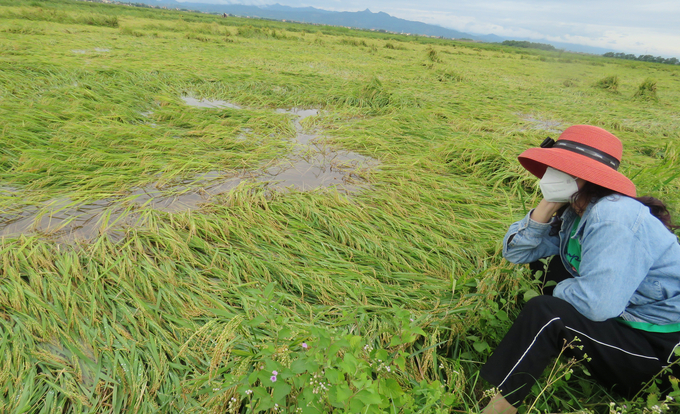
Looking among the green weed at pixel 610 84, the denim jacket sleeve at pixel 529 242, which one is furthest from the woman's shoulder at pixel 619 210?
the green weed at pixel 610 84

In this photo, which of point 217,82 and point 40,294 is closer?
point 40,294

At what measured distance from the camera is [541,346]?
43.6 inches

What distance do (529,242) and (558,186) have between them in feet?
0.98

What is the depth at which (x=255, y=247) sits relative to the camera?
6.95ft

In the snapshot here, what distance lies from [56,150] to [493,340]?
12.6ft

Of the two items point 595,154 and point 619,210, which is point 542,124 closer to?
point 595,154

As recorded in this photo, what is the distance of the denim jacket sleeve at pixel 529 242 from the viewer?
1.44m

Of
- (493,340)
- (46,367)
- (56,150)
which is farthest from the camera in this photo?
(56,150)

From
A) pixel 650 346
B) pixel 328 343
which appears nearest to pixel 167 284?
pixel 328 343

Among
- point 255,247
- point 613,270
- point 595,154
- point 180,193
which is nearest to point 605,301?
point 613,270

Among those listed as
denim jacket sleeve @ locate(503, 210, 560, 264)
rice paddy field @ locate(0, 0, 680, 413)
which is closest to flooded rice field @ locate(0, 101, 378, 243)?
rice paddy field @ locate(0, 0, 680, 413)

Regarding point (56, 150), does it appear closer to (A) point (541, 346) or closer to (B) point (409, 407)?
(B) point (409, 407)

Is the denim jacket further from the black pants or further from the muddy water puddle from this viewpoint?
the muddy water puddle

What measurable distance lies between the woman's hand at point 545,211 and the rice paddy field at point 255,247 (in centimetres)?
35
